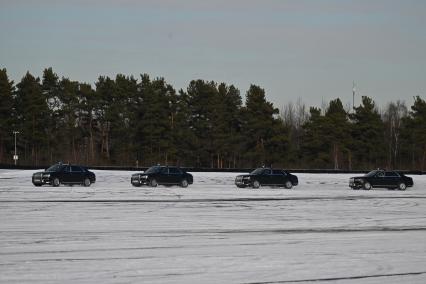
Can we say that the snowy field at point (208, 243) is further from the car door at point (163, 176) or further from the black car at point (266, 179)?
the black car at point (266, 179)

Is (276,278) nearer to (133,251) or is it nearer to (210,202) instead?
(133,251)

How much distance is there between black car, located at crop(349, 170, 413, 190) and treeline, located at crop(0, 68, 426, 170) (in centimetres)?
5003

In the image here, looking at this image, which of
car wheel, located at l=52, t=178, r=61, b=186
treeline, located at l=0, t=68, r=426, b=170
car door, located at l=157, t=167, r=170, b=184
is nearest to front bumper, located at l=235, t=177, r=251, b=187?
car door, located at l=157, t=167, r=170, b=184

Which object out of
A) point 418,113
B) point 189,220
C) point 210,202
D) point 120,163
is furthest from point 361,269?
point 418,113

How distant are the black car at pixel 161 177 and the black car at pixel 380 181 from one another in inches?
433

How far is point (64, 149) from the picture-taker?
11412cm

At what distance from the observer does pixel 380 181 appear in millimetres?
48875

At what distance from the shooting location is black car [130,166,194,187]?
45938 millimetres

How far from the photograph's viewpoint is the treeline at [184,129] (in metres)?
103

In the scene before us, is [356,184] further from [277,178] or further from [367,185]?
[277,178]

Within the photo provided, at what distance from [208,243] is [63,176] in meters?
31.0

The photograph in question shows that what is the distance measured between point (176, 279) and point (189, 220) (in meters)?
10.6

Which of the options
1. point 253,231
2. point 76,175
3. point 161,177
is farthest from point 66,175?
point 253,231

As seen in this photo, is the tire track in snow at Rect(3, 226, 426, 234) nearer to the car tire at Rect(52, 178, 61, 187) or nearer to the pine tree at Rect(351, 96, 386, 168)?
the car tire at Rect(52, 178, 61, 187)
